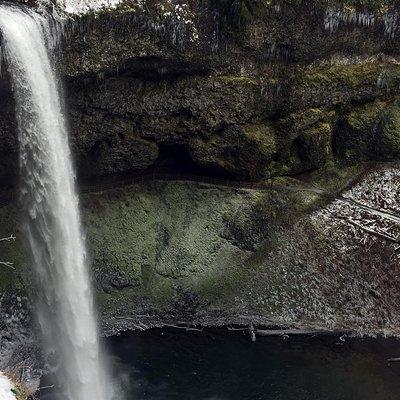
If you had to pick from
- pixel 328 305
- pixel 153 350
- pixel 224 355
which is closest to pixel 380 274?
pixel 328 305

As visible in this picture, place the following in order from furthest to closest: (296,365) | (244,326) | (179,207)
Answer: (179,207) → (244,326) → (296,365)

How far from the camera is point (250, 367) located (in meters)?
32.2

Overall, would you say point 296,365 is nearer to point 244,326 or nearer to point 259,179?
point 244,326

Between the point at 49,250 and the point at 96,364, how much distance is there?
6.71 meters

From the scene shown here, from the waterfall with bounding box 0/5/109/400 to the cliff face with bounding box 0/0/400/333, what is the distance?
3.17 metres

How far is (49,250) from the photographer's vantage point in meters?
31.0

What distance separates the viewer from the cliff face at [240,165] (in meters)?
34.7

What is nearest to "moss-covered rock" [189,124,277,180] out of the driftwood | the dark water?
the driftwood

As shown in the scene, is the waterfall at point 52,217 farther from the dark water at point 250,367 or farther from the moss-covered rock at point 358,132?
the moss-covered rock at point 358,132

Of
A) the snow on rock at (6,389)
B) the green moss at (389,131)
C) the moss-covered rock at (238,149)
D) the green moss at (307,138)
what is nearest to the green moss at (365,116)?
the green moss at (389,131)

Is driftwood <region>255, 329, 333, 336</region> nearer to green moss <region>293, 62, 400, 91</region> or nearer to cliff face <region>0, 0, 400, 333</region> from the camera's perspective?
cliff face <region>0, 0, 400, 333</region>

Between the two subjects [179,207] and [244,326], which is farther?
[179,207]

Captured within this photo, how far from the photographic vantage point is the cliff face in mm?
34656

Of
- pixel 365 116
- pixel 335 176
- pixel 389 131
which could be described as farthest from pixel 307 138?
pixel 389 131
